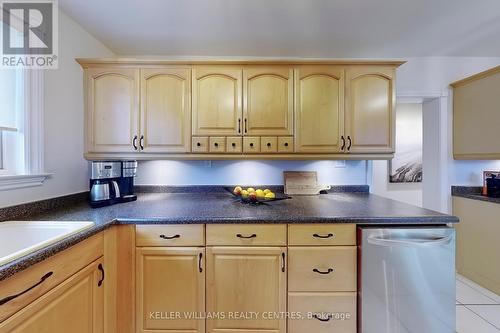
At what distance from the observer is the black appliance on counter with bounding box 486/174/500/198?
7.26 feet

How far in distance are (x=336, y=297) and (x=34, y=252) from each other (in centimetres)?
153

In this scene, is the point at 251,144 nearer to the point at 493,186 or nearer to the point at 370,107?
the point at 370,107

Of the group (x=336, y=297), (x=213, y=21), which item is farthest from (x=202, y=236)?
(x=213, y=21)

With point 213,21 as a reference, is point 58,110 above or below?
below

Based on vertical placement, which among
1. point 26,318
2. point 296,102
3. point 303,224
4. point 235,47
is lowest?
point 26,318

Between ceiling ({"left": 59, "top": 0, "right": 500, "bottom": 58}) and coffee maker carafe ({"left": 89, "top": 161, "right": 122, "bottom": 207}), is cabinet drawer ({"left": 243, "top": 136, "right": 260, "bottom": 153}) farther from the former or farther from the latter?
coffee maker carafe ({"left": 89, "top": 161, "right": 122, "bottom": 207})

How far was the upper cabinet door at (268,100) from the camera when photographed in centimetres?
Result: 189

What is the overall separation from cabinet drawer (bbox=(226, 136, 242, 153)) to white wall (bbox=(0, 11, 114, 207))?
3.96 ft

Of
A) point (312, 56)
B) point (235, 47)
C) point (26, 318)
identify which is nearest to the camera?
point (26, 318)

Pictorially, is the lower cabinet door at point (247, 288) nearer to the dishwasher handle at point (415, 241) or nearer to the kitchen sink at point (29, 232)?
the dishwasher handle at point (415, 241)

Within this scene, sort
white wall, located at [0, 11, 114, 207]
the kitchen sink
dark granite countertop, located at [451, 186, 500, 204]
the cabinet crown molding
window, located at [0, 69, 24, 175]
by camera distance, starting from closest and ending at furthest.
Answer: the kitchen sink, window, located at [0, 69, 24, 175], white wall, located at [0, 11, 114, 207], the cabinet crown molding, dark granite countertop, located at [451, 186, 500, 204]

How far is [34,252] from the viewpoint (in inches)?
32.9

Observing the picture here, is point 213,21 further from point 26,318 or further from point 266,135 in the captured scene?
point 26,318

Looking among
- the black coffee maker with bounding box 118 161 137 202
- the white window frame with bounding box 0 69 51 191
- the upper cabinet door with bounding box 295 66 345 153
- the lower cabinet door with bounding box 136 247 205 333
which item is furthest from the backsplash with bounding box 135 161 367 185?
the lower cabinet door with bounding box 136 247 205 333
